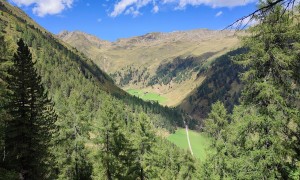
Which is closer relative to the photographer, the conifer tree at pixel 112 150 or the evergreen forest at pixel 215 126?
the evergreen forest at pixel 215 126

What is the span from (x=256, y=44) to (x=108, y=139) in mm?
21930

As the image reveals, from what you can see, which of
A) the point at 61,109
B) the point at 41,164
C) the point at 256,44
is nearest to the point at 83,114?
the point at 61,109

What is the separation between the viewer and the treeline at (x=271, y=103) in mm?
16734

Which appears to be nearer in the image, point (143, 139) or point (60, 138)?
point (143, 139)

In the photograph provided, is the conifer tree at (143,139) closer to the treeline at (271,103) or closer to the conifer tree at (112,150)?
the conifer tree at (112,150)

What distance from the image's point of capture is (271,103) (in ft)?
56.9

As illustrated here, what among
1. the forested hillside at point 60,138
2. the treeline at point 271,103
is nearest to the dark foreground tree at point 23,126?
the forested hillside at point 60,138

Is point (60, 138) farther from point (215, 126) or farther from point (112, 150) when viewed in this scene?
point (215, 126)

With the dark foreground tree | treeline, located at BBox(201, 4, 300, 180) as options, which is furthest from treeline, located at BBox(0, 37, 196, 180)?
treeline, located at BBox(201, 4, 300, 180)

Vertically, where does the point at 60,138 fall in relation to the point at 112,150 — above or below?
above

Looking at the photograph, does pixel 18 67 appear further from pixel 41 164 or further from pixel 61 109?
pixel 61 109

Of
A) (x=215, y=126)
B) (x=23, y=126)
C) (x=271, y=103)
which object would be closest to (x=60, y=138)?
(x=23, y=126)

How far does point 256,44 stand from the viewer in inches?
693

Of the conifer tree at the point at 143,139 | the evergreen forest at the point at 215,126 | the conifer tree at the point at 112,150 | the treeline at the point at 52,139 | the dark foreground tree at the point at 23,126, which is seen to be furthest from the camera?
the conifer tree at the point at 143,139
